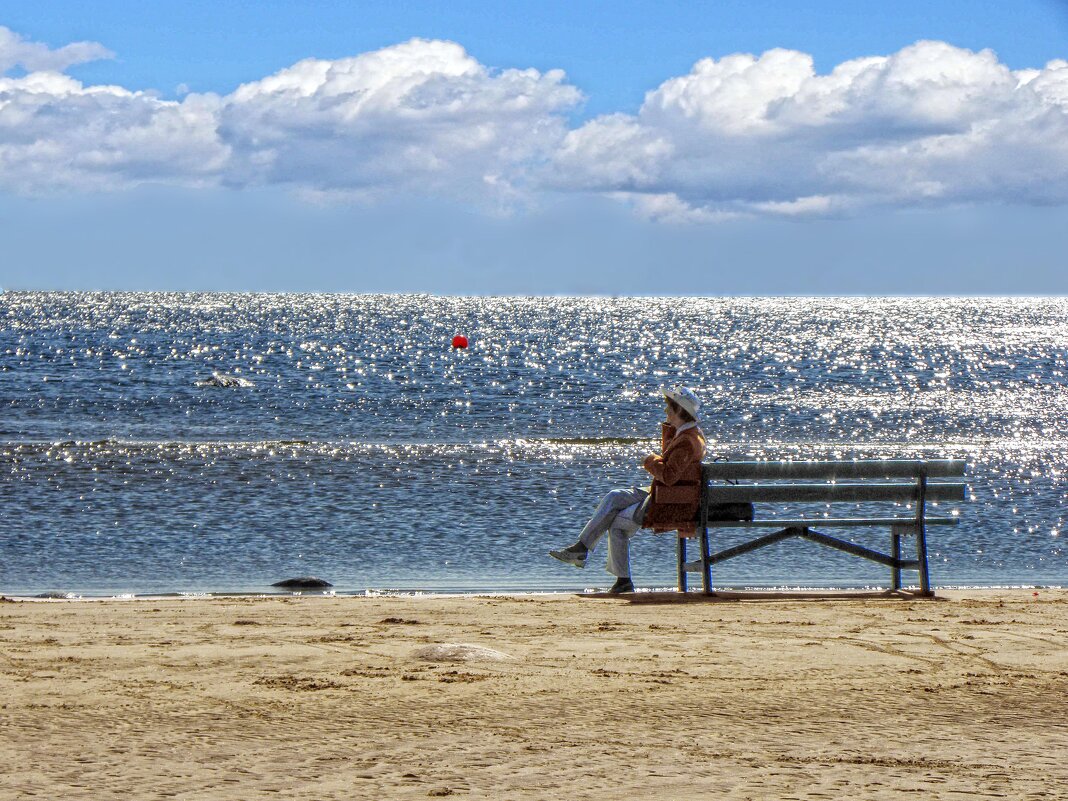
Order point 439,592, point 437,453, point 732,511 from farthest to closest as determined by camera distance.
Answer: point 437,453, point 439,592, point 732,511

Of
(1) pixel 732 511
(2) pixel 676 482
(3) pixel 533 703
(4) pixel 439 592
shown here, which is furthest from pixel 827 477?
(3) pixel 533 703

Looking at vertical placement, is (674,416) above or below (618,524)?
above

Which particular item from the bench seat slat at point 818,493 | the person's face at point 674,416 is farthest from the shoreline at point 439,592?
the person's face at point 674,416

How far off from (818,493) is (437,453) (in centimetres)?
1723

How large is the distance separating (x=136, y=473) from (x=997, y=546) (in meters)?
13.7

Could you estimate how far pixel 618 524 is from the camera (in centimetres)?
1052

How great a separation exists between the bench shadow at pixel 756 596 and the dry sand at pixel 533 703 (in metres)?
0.75

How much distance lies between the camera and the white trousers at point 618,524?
34.4ft

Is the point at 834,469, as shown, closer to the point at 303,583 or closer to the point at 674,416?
the point at 674,416

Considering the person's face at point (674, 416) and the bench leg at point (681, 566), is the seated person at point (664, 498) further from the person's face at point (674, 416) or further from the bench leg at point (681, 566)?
the bench leg at point (681, 566)

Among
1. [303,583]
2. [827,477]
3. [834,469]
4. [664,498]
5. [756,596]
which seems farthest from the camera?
[303,583]

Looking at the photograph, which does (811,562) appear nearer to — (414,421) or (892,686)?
(892,686)

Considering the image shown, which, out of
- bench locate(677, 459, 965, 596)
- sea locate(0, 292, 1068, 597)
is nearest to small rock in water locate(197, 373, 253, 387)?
sea locate(0, 292, 1068, 597)

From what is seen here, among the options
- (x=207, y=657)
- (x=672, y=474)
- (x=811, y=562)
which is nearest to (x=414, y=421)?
(x=811, y=562)
